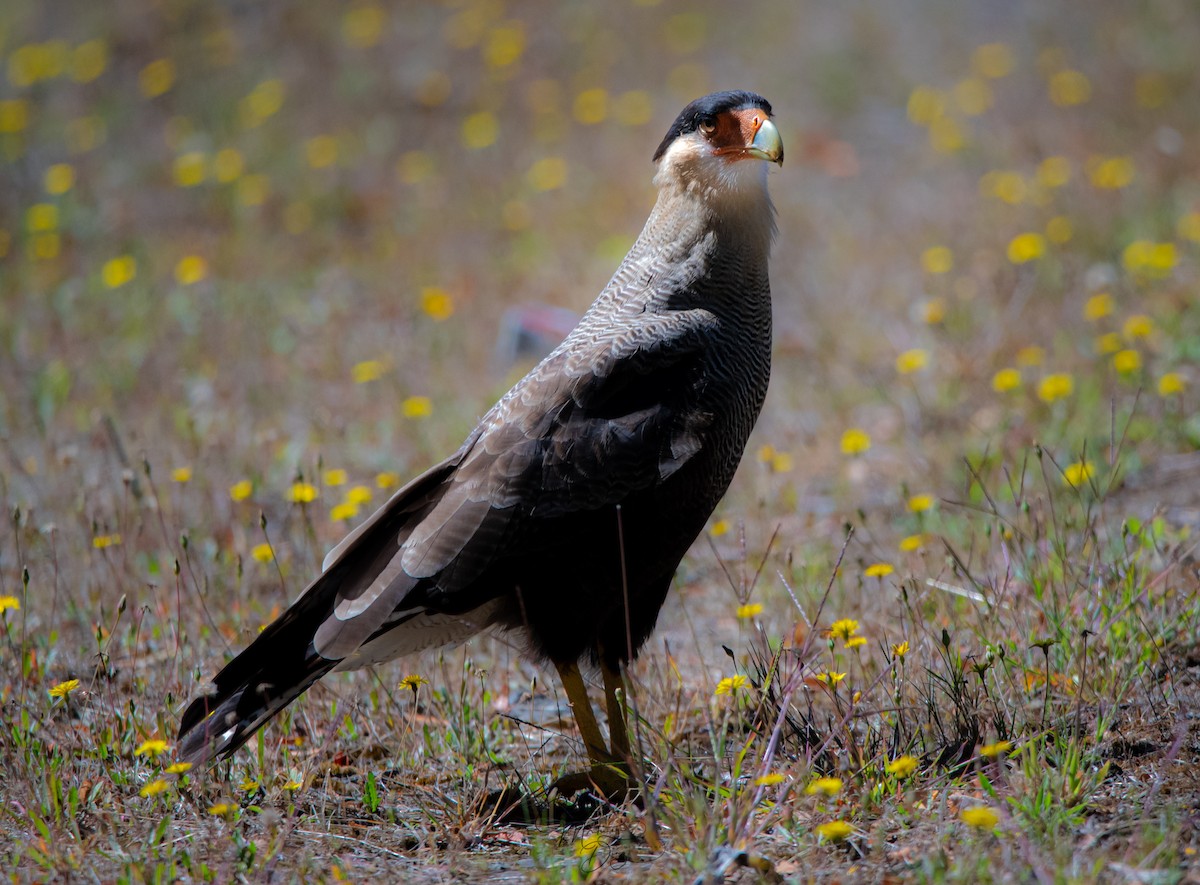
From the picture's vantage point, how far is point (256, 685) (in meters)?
2.79

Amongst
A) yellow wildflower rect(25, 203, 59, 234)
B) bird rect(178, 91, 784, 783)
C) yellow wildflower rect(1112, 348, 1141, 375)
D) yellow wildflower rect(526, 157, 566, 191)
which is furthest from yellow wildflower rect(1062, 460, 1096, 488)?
yellow wildflower rect(25, 203, 59, 234)

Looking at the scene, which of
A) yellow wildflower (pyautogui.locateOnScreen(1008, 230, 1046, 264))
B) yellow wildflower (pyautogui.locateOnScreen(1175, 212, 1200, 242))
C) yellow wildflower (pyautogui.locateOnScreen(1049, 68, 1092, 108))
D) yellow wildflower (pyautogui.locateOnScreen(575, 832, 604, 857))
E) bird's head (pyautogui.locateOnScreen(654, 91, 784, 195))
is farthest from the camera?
yellow wildflower (pyautogui.locateOnScreen(1049, 68, 1092, 108))

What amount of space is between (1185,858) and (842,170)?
574 cm

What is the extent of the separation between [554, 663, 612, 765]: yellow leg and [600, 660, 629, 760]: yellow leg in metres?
0.03

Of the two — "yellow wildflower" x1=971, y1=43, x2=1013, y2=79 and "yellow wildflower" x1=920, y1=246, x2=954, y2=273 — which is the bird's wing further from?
"yellow wildflower" x1=971, y1=43, x2=1013, y2=79

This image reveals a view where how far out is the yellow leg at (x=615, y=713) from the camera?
117 inches

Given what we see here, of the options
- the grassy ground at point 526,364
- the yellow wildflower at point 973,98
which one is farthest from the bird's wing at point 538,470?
the yellow wildflower at point 973,98

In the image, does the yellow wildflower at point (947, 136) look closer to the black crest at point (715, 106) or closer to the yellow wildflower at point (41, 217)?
the black crest at point (715, 106)

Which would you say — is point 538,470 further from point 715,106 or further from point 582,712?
point 715,106

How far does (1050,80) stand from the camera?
750 centimetres

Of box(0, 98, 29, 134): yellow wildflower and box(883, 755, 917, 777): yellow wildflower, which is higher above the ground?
box(0, 98, 29, 134): yellow wildflower

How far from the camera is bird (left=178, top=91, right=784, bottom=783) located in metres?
2.78

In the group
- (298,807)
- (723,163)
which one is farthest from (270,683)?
(723,163)

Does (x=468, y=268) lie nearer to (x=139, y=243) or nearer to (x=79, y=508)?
(x=139, y=243)
